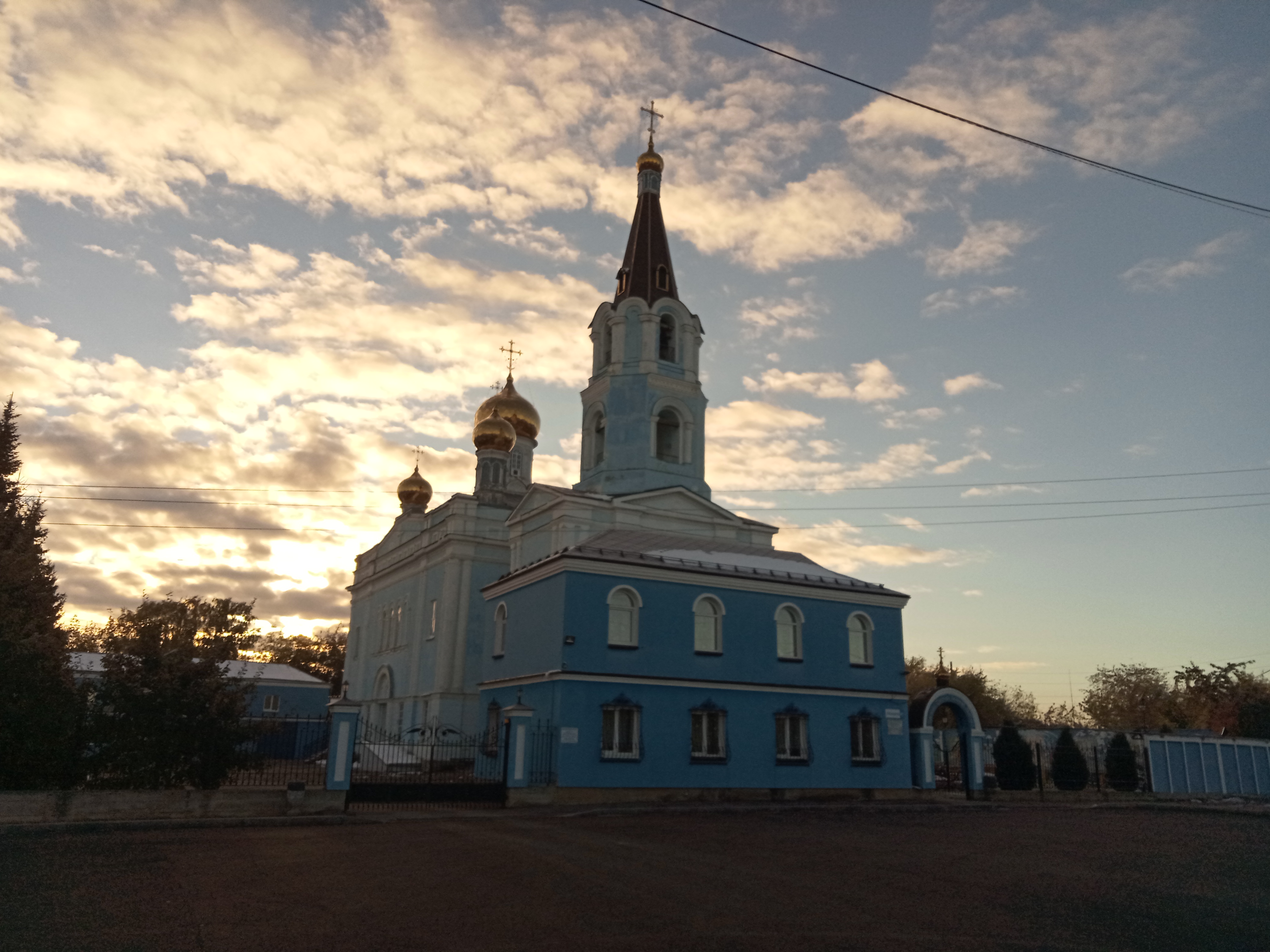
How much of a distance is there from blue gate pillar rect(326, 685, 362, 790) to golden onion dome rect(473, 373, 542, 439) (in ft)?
91.5

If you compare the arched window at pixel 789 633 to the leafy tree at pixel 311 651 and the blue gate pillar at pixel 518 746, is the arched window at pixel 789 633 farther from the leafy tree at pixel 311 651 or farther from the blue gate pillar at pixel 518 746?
the leafy tree at pixel 311 651

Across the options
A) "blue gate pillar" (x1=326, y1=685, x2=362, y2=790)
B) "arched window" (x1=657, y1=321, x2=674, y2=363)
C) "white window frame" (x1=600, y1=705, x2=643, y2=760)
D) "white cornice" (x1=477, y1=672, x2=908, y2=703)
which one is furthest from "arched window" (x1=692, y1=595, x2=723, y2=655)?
"arched window" (x1=657, y1=321, x2=674, y2=363)

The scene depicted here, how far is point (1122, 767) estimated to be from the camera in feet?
97.6

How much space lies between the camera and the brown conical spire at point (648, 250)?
3200 centimetres

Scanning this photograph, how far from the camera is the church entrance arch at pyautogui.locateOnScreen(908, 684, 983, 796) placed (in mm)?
25969

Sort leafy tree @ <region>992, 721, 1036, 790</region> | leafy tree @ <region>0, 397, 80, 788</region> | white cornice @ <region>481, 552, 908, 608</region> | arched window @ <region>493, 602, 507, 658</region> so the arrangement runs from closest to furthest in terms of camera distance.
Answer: leafy tree @ <region>0, 397, 80, 788</region> < white cornice @ <region>481, 552, 908, 608</region> < arched window @ <region>493, 602, 507, 658</region> < leafy tree @ <region>992, 721, 1036, 790</region>

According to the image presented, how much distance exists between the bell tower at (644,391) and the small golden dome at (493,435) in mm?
10905

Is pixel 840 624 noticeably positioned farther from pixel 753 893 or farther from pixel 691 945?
pixel 691 945

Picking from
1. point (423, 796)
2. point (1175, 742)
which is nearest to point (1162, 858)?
point (423, 796)

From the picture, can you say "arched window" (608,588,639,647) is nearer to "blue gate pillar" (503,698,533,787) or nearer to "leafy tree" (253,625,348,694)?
"blue gate pillar" (503,698,533,787)

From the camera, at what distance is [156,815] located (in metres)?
15.6

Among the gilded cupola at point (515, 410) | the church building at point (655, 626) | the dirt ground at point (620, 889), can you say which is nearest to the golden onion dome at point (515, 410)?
the gilded cupola at point (515, 410)

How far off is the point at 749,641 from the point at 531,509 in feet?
33.6

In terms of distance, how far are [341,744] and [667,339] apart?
59.4 feet
